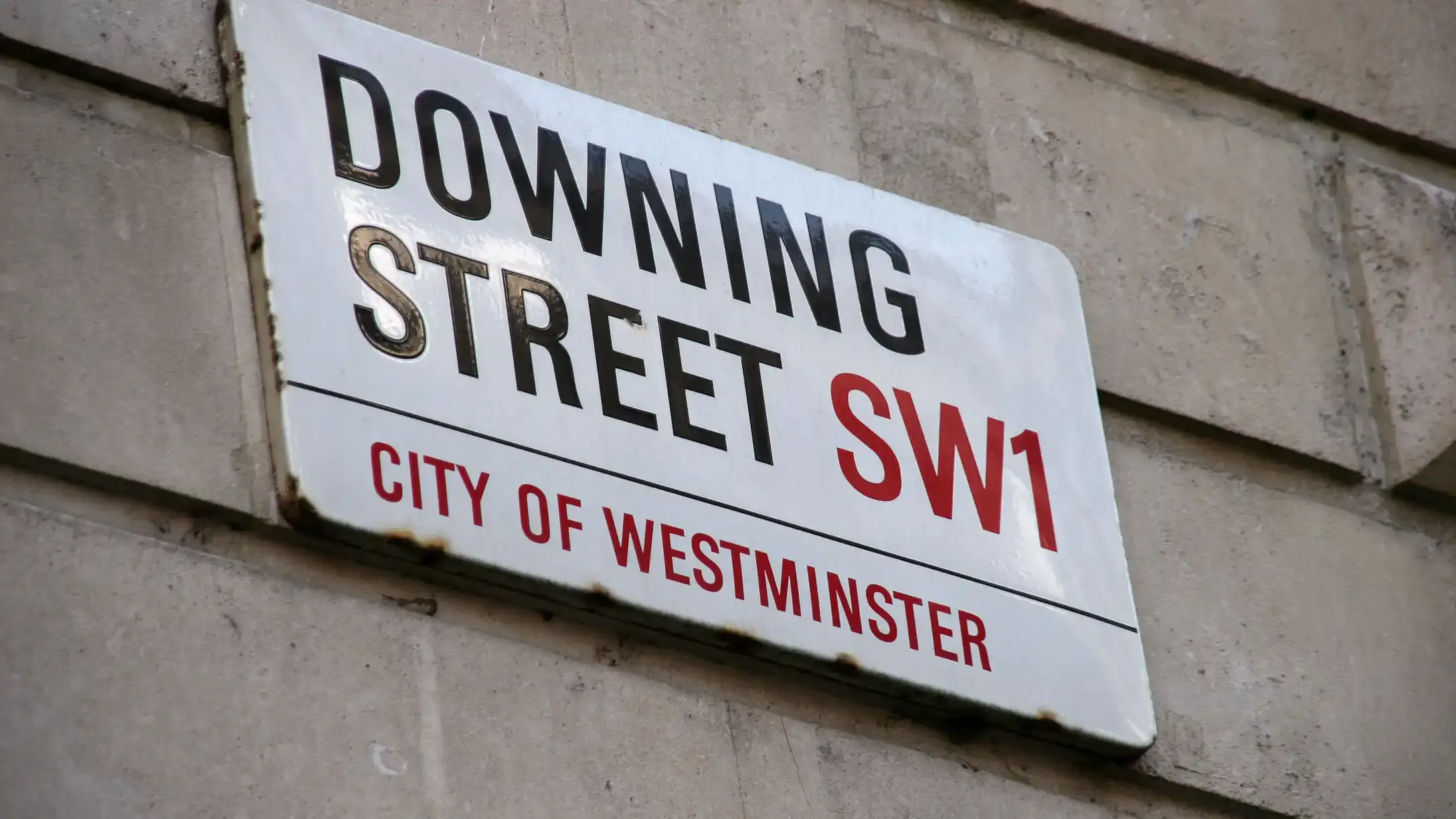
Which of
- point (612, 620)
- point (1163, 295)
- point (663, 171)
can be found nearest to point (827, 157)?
point (663, 171)

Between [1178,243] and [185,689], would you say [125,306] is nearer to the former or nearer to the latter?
[185,689]

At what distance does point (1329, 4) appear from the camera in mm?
3293

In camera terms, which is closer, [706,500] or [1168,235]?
[706,500]

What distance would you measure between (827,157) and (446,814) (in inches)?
38.8

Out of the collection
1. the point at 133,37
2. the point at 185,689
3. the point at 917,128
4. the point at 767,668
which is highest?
the point at 133,37

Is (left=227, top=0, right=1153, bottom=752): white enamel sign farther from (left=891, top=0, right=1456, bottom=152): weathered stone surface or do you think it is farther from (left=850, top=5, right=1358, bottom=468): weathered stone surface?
(left=891, top=0, right=1456, bottom=152): weathered stone surface

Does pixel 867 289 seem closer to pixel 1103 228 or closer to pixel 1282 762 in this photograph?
pixel 1103 228

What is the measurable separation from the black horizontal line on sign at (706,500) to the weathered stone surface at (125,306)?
0.10 meters

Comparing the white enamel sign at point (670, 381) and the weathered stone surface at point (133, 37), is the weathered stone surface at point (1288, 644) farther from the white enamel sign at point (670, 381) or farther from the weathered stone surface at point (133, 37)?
the weathered stone surface at point (133, 37)

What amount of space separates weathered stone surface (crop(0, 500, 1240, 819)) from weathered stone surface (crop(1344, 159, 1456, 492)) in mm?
924

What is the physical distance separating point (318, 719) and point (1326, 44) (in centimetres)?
178

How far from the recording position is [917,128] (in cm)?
290

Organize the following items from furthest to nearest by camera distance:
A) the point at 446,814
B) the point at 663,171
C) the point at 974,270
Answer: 1. the point at 974,270
2. the point at 663,171
3. the point at 446,814

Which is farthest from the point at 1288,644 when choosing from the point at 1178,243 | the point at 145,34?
the point at 145,34
